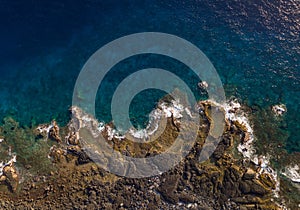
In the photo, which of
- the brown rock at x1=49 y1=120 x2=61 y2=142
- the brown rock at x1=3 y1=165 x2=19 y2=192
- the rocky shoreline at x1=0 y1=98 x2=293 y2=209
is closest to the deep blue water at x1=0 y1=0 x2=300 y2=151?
the brown rock at x1=49 y1=120 x2=61 y2=142

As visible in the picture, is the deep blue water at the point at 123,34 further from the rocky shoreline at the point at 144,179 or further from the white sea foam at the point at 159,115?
the rocky shoreline at the point at 144,179

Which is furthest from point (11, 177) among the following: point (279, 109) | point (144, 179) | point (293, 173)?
point (279, 109)

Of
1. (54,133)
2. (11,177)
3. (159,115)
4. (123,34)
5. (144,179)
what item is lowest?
(11,177)

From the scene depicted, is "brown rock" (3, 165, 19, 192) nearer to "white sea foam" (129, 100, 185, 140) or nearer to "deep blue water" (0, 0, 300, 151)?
"deep blue water" (0, 0, 300, 151)

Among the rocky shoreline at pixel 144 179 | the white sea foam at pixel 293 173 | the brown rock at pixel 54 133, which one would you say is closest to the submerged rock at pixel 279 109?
the rocky shoreline at pixel 144 179

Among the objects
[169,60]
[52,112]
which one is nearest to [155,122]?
[169,60]

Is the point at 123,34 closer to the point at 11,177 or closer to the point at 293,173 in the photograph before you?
the point at 11,177

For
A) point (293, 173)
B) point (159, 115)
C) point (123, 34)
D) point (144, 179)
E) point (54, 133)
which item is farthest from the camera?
point (123, 34)
